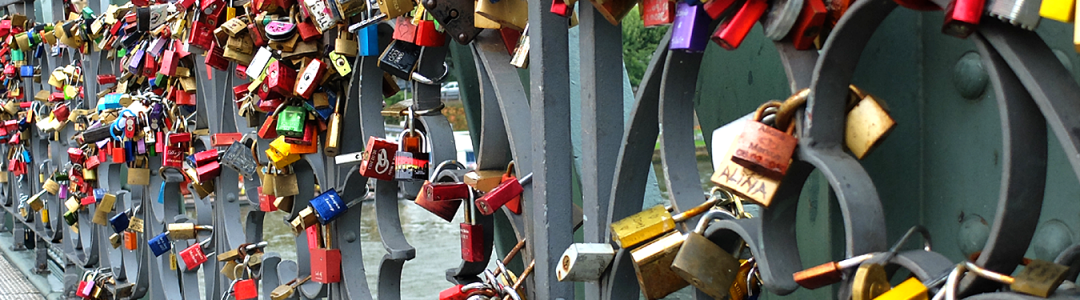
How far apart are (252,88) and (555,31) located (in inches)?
28.8

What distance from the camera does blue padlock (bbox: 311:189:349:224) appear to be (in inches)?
52.7

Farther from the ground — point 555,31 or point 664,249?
point 555,31

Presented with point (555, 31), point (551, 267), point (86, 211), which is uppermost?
point (555, 31)

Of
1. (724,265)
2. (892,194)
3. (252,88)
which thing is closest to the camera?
(724,265)

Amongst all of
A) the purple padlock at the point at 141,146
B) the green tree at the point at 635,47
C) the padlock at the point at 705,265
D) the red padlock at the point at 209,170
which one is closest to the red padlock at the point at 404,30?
the padlock at the point at 705,265

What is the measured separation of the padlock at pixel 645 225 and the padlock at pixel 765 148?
18 cm

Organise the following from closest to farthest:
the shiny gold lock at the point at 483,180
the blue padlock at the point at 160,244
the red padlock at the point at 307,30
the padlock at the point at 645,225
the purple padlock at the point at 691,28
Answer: the purple padlock at the point at 691,28
the padlock at the point at 645,225
the shiny gold lock at the point at 483,180
the red padlock at the point at 307,30
the blue padlock at the point at 160,244

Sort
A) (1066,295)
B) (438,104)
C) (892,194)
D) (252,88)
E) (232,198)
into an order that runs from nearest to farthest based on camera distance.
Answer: (1066,295) → (892,194) → (438,104) → (252,88) → (232,198)

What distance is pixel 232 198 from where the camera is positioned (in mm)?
1826

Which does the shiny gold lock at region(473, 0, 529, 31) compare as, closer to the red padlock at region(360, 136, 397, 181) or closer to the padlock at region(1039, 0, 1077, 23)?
the red padlock at region(360, 136, 397, 181)

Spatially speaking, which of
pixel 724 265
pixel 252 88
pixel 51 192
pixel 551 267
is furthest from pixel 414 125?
pixel 51 192

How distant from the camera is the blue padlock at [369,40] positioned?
1175 millimetres

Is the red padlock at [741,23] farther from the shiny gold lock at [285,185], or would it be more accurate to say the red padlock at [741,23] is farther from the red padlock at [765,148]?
the shiny gold lock at [285,185]

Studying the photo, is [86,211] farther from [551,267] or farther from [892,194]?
[892,194]
